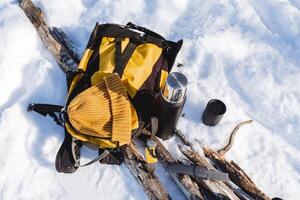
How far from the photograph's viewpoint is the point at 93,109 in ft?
6.41

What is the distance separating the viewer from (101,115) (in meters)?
1.96

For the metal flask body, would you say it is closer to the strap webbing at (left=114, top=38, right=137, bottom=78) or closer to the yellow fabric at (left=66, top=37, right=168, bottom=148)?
the yellow fabric at (left=66, top=37, right=168, bottom=148)

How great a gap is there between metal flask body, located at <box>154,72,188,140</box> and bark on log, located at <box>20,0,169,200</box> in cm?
24

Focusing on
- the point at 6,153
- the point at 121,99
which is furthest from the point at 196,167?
the point at 6,153

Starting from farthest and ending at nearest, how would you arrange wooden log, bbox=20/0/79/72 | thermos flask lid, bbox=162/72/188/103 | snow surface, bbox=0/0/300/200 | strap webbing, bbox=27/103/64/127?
1. wooden log, bbox=20/0/79/72
2. strap webbing, bbox=27/103/64/127
3. snow surface, bbox=0/0/300/200
4. thermos flask lid, bbox=162/72/188/103

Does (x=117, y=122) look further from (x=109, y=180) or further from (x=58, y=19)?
(x=58, y=19)

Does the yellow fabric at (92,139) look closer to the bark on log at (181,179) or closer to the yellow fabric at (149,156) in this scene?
the yellow fabric at (149,156)

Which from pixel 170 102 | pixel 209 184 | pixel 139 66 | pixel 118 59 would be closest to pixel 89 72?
pixel 118 59

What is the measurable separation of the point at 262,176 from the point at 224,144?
289 mm

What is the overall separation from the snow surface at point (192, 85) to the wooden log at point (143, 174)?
0.05m

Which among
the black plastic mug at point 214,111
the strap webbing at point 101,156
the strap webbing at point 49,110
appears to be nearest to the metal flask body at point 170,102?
the black plastic mug at point 214,111

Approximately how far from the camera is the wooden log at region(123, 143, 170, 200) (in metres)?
2.03

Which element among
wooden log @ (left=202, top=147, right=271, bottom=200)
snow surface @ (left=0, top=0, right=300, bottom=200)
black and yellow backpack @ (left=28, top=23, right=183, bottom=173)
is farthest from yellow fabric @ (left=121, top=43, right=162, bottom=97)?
wooden log @ (left=202, top=147, right=271, bottom=200)

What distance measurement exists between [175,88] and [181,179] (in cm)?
52
